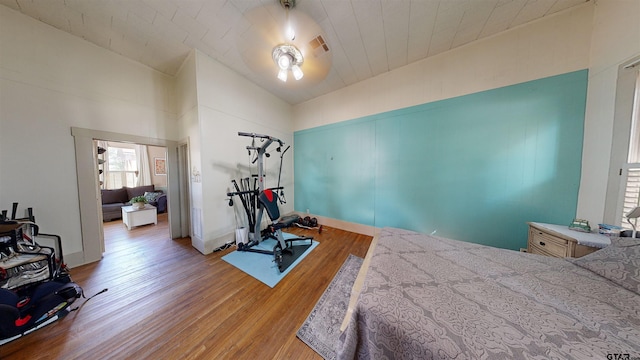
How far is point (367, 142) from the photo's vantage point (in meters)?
3.24

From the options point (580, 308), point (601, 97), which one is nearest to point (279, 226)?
point (580, 308)

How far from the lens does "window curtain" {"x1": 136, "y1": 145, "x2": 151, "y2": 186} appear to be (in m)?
5.98

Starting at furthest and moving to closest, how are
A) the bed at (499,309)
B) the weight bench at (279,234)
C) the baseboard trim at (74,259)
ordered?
1. the weight bench at (279,234)
2. the baseboard trim at (74,259)
3. the bed at (499,309)

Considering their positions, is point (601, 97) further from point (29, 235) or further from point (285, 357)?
point (29, 235)

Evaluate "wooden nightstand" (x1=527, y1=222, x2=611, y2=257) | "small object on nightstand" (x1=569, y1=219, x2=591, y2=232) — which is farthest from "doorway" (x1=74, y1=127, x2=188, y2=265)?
"small object on nightstand" (x1=569, y1=219, x2=591, y2=232)

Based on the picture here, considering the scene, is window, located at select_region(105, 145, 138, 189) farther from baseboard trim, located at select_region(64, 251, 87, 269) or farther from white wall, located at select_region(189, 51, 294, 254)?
white wall, located at select_region(189, 51, 294, 254)

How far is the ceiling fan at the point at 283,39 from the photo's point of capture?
184cm

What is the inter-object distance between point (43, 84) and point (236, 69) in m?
2.27

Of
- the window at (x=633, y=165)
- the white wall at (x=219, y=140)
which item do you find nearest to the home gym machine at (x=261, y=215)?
the white wall at (x=219, y=140)

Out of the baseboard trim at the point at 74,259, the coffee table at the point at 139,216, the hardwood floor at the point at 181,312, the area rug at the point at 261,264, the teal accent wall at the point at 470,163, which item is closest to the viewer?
the hardwood floor at the point at 181,312

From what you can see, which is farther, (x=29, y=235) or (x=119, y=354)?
(x=29, y=235)

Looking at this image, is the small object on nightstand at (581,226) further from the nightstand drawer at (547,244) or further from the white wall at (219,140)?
the white wall at (219,140)

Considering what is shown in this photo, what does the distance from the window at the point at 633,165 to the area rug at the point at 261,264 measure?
11.0 feet

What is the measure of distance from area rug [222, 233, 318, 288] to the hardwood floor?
0.27ft
